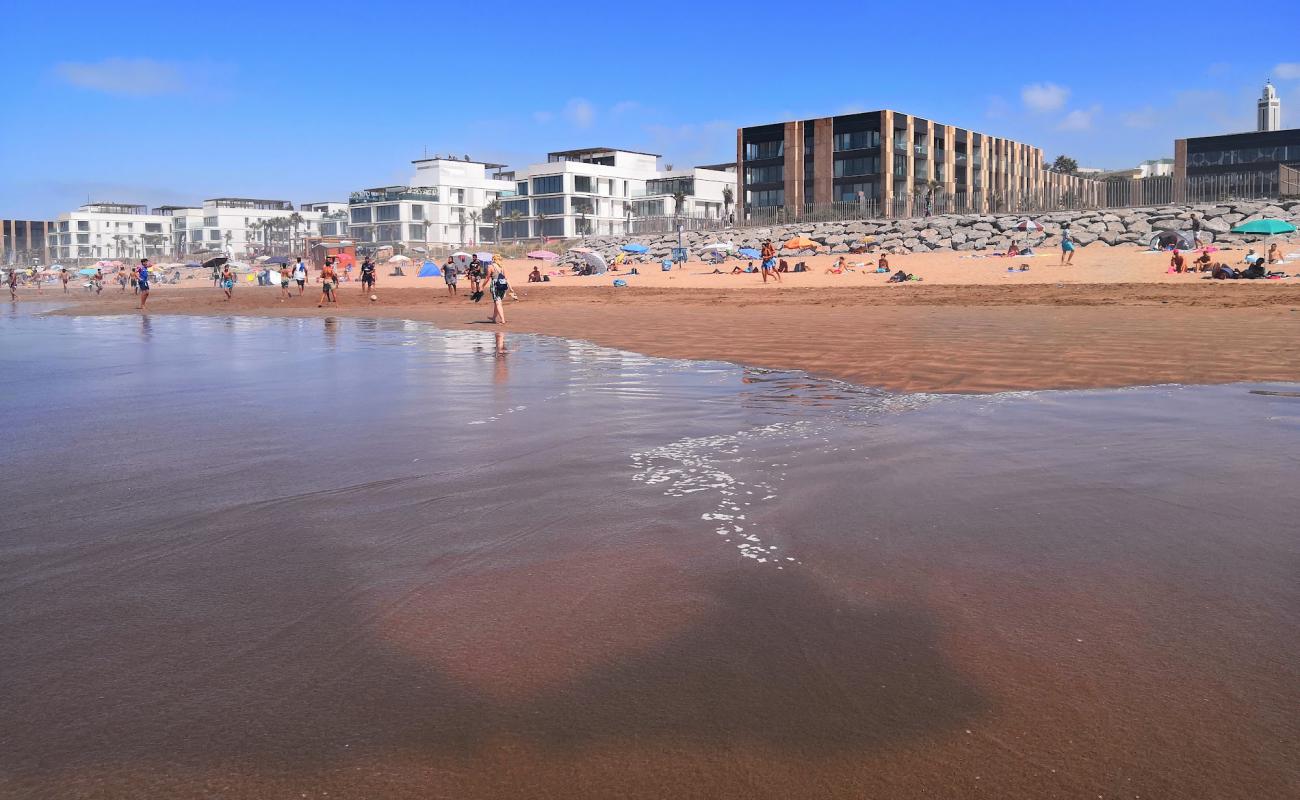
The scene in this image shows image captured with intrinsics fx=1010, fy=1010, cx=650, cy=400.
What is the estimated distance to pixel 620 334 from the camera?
64.5 feet

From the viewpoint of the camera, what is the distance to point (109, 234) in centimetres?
15038

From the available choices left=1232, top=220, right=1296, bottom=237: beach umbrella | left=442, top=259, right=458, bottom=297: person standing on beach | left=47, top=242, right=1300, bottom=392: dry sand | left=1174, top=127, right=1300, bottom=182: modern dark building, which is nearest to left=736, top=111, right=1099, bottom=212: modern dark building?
left=1174, top=127, right=1300, bottom=182: modern dark building

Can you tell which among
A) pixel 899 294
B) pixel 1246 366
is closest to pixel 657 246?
pixel 899 294

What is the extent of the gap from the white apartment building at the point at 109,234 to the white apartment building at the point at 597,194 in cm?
6696

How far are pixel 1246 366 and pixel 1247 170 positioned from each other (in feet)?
212

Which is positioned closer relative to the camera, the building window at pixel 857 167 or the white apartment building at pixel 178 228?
the building window at pixel 857 167

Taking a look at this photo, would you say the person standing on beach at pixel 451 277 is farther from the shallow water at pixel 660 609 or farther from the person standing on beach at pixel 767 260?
the shallow water at pixel 660 609

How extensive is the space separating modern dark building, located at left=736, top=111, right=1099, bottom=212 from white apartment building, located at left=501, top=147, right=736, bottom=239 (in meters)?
19.7

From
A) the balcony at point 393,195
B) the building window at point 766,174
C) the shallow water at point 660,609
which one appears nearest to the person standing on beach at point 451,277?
the shallow water at point 660,609

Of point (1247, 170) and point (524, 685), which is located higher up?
point (1247, 170)

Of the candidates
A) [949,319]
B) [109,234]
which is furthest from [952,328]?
[109,234]

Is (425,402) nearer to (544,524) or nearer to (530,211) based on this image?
(544,524)

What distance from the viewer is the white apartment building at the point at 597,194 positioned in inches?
4117

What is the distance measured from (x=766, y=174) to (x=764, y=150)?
1902 mm
